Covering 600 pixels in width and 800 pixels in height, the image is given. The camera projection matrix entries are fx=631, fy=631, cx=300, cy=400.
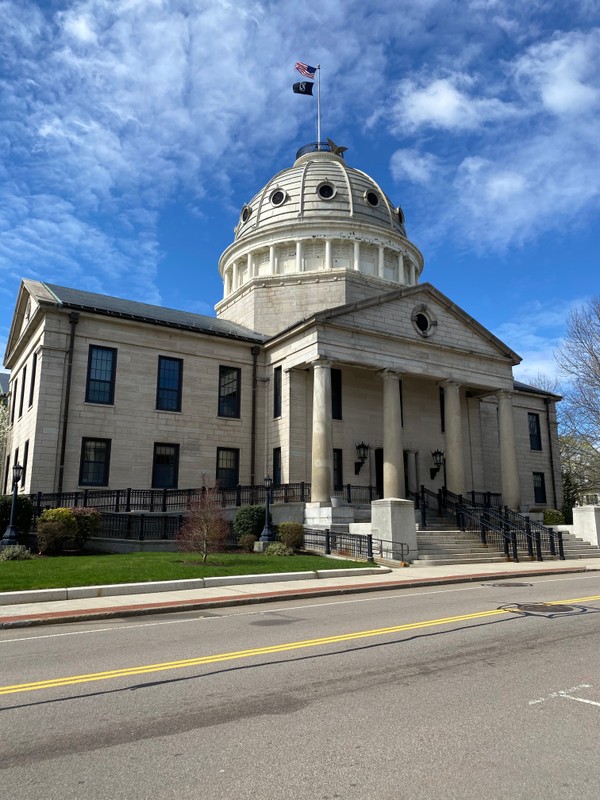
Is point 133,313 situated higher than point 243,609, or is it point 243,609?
point 133,313

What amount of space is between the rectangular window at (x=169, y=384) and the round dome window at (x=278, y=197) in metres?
23.2

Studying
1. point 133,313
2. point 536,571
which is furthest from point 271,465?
point 536,571

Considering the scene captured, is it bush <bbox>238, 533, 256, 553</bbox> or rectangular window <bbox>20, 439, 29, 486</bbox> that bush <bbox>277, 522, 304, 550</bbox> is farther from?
rectangular window <bbox>20, 439, 29, 486</bbox>

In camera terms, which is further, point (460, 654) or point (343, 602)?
point (343, 602)

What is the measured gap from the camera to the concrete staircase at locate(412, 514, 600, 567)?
903 inches

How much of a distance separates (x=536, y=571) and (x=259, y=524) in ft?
34.4

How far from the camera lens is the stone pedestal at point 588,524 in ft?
93.0

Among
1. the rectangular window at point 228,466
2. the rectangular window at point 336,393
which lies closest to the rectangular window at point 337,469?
the rectangular window at point 336,393

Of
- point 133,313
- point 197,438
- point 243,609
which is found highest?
point 133,313

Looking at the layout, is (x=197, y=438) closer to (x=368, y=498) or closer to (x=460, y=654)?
(x=368, y=498)

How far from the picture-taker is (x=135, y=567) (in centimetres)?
1692

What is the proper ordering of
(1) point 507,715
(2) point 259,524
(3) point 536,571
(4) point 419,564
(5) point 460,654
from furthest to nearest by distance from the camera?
(2) point 259,524 < (4) point 419,564 < (3) point 536,571 < (5) point 460,654 < (1) point 507,715

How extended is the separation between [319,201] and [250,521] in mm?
31649

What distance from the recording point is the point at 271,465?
31812 millimetres
